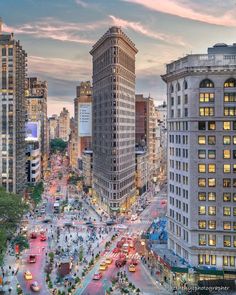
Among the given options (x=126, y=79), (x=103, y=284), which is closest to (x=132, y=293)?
(x=103, y=284)

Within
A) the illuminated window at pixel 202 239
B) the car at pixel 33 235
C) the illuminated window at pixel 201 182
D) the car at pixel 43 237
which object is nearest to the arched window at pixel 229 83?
the illuminated window at pixel 201 182

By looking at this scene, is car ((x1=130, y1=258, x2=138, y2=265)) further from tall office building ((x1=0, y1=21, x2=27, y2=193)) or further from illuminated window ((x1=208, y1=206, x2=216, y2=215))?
tall office building ((x1=0, y1=21, x2=27, y2=193))

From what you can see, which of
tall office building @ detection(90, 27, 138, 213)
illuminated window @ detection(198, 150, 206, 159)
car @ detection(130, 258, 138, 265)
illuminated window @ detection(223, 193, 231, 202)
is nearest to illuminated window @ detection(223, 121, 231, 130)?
illuminated window @ detection(198, 150, 206, 159)

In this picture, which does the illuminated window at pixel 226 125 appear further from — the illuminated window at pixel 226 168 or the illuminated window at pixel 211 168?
the illuminated window at pixel 211 168

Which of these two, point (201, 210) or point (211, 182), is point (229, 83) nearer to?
point (211, 182)

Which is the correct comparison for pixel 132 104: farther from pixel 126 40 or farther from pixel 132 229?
pixel 132 229

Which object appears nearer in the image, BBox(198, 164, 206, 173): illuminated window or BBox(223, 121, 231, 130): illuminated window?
BBox(223, 121, 231, 130): illuminated window

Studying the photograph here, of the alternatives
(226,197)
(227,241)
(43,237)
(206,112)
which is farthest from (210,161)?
(43,237)
